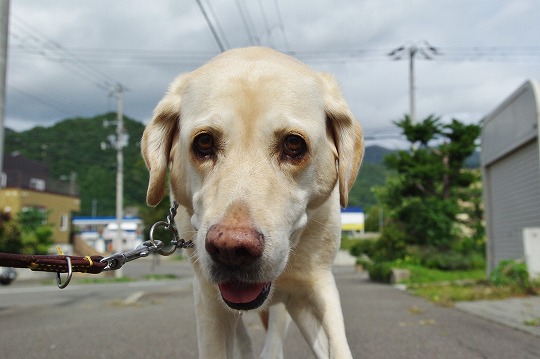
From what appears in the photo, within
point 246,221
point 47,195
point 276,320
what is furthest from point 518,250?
point 47,195

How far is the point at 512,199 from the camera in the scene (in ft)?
46.8

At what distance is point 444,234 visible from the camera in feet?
75.2

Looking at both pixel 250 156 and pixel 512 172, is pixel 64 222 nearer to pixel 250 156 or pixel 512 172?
pixel 512 172

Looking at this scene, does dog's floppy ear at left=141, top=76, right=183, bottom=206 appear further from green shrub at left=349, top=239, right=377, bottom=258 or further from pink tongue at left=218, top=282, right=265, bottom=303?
green shrub at left=349, top=239, right=377, bottom=258

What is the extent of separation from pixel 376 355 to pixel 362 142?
9.25ft

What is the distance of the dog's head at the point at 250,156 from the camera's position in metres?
2.20

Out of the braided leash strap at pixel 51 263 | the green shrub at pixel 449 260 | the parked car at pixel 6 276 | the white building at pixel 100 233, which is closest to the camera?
the braided leash strap at pixel 51 263

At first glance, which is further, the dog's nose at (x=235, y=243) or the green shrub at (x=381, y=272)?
the green shrub at (x=381, y=272)

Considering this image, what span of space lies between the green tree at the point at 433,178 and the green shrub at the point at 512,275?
36.6 ft

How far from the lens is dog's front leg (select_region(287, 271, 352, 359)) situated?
2.85 m

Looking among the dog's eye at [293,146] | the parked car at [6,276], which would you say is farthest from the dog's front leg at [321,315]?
the parked car at [6,276]

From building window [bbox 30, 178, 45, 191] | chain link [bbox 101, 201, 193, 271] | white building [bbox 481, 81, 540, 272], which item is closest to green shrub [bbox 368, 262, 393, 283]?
white building [bbox 481, 81, 540, 272]

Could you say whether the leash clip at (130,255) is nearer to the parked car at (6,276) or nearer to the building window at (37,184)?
the parked car at (6,276)

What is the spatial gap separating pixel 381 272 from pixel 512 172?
721cm
